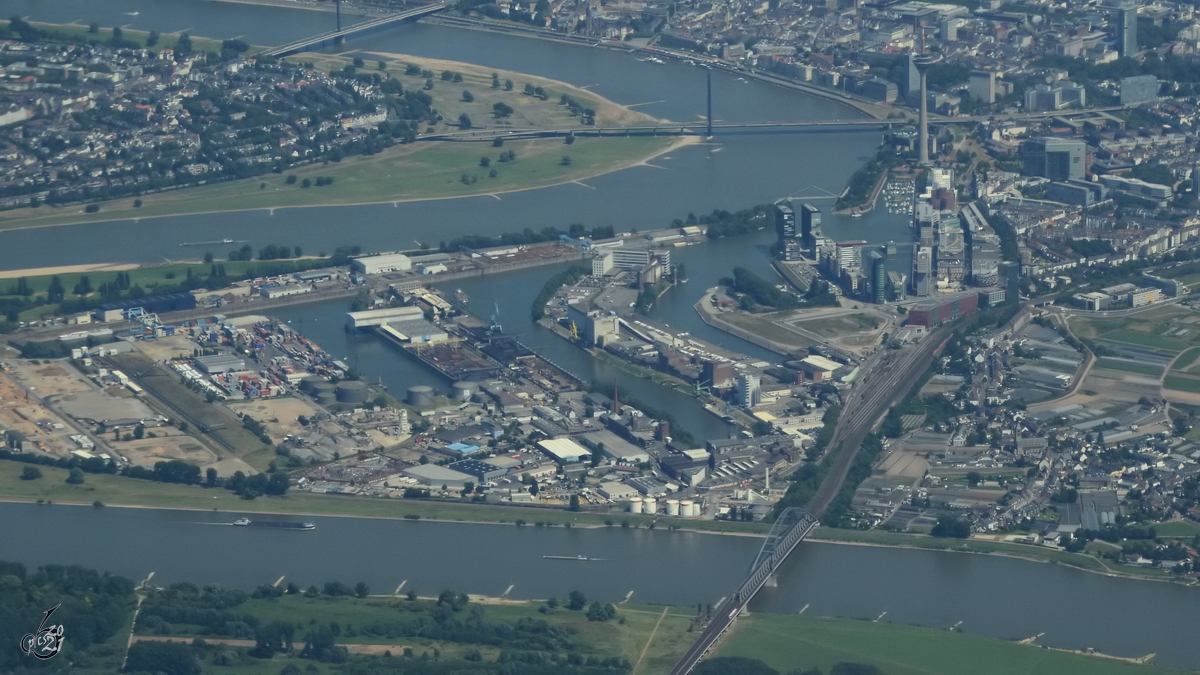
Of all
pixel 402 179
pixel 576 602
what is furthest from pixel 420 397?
pixel 402 179

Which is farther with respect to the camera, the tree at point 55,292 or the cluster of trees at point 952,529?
the tree at point 55,292

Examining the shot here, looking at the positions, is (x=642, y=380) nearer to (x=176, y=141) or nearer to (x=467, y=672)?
(x=467, y=672)

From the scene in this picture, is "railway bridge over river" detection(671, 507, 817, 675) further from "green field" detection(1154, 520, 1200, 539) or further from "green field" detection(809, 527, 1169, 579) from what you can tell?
"green field" detection(1154, 520, 1200, 539)

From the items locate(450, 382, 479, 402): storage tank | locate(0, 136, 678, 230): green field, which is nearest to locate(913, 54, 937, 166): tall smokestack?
locate(0, 136, 678, 230): green field

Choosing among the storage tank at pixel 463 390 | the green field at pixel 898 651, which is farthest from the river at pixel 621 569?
the storage tank at pixel 463 390

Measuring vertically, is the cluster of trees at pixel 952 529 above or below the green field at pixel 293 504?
below

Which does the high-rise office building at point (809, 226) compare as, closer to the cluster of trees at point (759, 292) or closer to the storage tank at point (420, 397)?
the cluster of trees at point (759, 292)

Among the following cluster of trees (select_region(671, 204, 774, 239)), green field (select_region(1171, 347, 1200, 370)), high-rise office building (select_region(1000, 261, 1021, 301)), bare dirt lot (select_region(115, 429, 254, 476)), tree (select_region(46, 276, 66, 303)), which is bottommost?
high-rise office building (select_region(1000, 261, 1021, 301))
